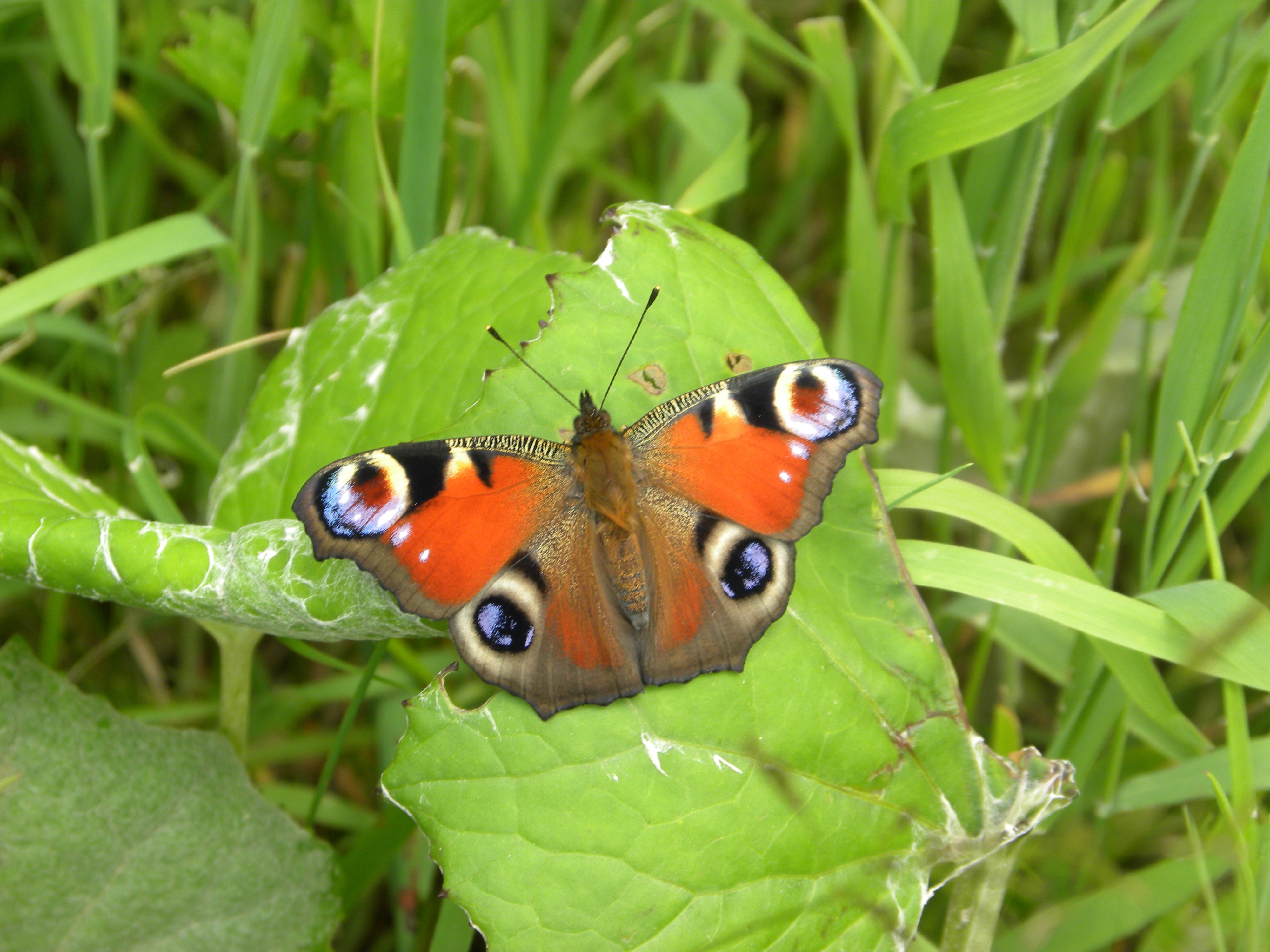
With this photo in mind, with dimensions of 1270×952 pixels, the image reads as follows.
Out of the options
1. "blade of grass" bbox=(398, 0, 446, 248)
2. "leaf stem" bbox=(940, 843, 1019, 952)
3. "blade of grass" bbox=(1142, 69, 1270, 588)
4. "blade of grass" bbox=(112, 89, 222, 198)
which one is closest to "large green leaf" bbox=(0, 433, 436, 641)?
"blade of grass" bbox=(398, 0, 446, 248)

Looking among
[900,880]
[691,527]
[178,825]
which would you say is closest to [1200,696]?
[900,880]

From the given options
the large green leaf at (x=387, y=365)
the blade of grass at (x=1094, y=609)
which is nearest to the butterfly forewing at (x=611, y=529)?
the large green leaf at (x=387, y=365)

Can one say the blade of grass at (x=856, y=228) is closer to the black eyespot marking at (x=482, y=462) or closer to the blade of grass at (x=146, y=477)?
the black eyespot marking at (x=482, y=462)

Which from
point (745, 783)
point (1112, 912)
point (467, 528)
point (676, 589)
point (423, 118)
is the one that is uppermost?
point (423, 118)

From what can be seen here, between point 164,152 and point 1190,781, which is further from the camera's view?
point 164,152

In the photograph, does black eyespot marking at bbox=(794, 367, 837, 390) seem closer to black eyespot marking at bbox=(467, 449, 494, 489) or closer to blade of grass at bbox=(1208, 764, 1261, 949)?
black eyespot marking at bbox=(467, 449, 494, 489)

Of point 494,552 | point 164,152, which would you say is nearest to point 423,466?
point 494,552

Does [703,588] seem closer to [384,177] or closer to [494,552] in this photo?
[494,552]
